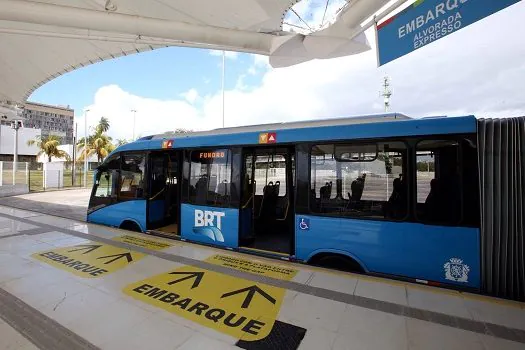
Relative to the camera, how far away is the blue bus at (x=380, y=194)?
4.11m

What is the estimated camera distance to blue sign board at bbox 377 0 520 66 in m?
3.67

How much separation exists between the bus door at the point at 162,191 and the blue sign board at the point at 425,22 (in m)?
5.54

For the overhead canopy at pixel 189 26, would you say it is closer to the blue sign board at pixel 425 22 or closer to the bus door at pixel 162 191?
the blue sign board at pixel 425 22

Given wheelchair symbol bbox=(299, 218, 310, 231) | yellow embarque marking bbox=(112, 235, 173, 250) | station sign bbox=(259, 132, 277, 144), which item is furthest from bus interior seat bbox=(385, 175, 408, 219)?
yellow embarque marking bbox=(112, 235, 173, 250)

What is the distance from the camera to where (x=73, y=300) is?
418 centimetres

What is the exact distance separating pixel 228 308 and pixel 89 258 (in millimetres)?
3819

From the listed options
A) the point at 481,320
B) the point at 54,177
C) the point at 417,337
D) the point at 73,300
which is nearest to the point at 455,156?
the point at 481,320

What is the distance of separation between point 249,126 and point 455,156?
13.5 ft

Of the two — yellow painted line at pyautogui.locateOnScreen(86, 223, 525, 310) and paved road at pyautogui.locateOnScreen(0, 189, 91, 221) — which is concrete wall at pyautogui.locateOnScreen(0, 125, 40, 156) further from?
yellow painted line at pyautogui.locateOnScreen(86, 223, 525, 310)

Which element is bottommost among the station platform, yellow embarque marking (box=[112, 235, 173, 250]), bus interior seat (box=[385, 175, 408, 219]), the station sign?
the station platform

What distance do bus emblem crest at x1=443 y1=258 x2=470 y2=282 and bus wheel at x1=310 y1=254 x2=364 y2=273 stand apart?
1.27 metres

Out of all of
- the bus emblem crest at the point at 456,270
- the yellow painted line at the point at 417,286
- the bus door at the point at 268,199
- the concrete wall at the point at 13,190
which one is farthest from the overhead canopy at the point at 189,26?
the concrete wall at the point at 13,190

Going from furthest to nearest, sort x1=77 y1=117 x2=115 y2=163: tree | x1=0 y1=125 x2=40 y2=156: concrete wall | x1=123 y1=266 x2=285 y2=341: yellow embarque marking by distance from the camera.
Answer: x1=0 y1=125 x2=40 y2=156: concrete wall → x1=77 y1=117 x2=115 y2=163: tree → x1=123 y1=266 x2=285 y2=341: yellow embarque marking

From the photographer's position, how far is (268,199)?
7.81m
